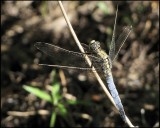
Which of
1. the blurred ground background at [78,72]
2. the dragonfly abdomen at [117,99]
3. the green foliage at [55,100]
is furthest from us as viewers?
the blurred ground background at [78,72]

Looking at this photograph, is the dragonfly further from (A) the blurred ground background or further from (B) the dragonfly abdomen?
(A) the blurred ground background

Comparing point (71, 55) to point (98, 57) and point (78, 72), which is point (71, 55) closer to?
point (98, 57)

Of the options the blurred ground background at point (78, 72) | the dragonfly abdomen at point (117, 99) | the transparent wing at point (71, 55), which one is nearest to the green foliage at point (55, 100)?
the blurred ground background at point (78, 72)

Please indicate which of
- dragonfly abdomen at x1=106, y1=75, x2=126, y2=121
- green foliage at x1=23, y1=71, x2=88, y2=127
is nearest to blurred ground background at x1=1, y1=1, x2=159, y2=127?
green foliage at x1=23, y1=71, x2=88, y2=127

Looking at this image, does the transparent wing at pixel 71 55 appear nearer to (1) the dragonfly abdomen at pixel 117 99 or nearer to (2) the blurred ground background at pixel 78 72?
(1) the dragonfly abdomen at pixel 117 99

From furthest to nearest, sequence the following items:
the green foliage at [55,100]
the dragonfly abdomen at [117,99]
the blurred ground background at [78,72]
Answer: the blurred ground background at [78,72]
the green foliage at [55,100]
the dragonfly abdomen at [117,99]

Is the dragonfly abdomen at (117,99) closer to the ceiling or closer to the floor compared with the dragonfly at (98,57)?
closer to the floor

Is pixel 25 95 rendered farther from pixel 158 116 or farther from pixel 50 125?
pixel 158 116

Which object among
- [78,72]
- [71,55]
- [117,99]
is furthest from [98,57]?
[78,72]

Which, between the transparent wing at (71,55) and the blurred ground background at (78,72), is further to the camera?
the blurred ground background at (78,72)
